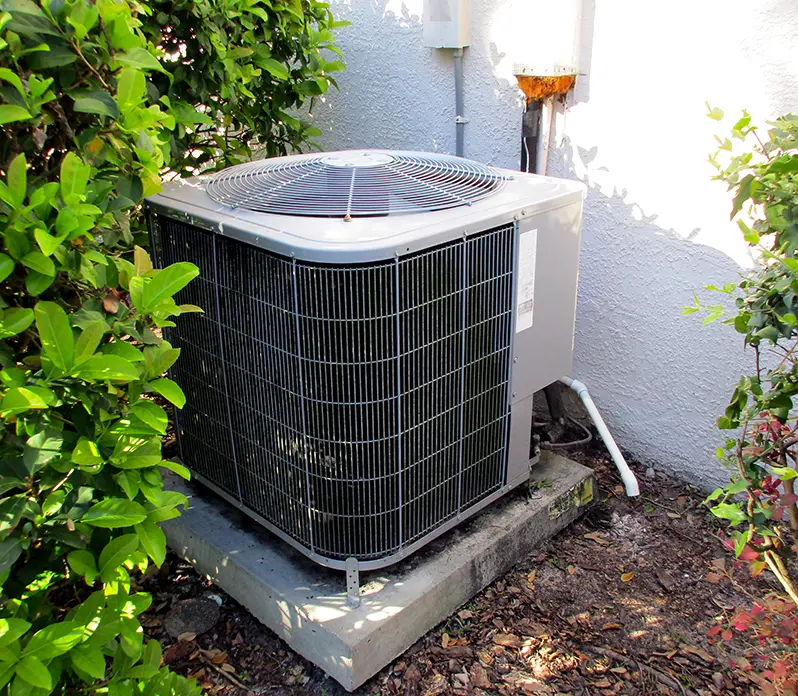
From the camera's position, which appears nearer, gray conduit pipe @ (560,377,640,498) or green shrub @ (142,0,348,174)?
green shrub @ (142,0,348,174)

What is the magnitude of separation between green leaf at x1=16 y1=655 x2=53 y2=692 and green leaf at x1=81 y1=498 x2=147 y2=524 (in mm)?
261

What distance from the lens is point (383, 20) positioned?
3.79 meters

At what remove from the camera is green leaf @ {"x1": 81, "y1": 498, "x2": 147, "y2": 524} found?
1472 mm

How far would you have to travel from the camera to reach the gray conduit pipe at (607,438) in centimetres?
316

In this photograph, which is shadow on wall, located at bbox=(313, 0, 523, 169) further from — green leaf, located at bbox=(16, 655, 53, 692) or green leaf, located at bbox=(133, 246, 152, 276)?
green leaf, located at bbox=(16, 655, 53, 692)

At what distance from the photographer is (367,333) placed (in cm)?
213

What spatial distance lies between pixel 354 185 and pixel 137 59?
36.5 inches

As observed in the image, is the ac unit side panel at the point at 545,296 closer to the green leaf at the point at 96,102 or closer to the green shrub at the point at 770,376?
the green shrub at the point at 770,376

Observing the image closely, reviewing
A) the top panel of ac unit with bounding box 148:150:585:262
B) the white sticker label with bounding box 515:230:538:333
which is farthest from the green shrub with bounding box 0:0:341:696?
the white sticker label with bounding box 515:230:538:333

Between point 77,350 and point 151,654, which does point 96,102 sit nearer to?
point 77,350

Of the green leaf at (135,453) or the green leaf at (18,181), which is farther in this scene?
the green leaf at (135,453)

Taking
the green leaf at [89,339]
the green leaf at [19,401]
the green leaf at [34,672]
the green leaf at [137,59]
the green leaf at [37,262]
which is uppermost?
the green leaf at [137,59]

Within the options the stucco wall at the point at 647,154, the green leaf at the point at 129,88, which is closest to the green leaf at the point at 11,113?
the green leaf at the point at 129,88

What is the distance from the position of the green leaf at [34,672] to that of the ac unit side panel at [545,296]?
67.2 inches
